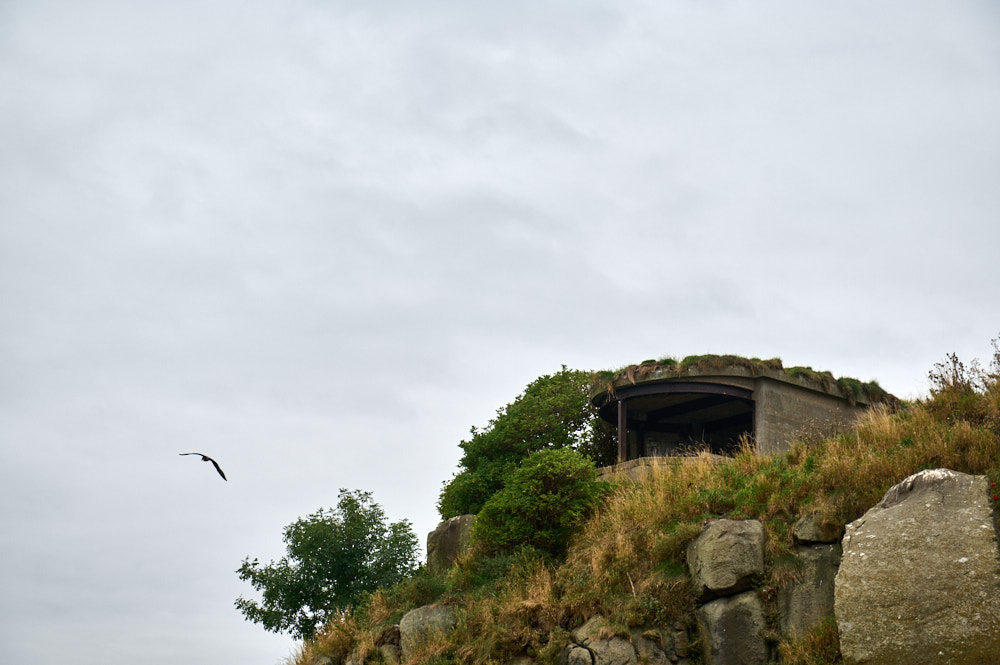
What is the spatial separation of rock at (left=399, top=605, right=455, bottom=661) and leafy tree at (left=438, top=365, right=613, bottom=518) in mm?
6412

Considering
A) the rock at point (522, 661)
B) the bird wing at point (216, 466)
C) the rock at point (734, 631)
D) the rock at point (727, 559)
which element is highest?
the bird wing at point (216, 466)

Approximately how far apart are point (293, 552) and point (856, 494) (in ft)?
59.8

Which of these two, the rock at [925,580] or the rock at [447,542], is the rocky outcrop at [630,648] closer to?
the rock at [925,580]

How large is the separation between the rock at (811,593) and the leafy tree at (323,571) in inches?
588

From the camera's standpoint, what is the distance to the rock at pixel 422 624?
17.2 metres

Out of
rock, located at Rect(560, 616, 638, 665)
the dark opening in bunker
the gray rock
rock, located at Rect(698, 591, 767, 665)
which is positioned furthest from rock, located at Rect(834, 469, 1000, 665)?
the dark opening in bunker

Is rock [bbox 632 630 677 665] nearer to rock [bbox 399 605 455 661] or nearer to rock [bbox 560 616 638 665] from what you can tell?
rock [bbox 560 616 638 665]

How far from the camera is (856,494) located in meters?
14.2

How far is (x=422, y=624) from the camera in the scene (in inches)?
687

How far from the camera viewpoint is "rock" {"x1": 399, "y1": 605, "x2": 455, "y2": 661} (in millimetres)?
17156

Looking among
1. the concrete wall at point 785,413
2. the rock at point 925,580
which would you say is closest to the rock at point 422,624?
the rock at point 925,580

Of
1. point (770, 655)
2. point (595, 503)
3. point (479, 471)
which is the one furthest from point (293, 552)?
point (770, 655)

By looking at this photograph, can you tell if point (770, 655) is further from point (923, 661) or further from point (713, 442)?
point (713, 442)

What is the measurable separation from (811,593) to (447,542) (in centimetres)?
1023
